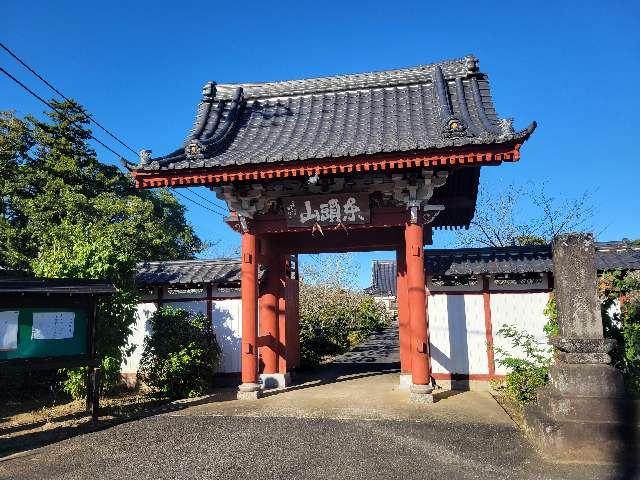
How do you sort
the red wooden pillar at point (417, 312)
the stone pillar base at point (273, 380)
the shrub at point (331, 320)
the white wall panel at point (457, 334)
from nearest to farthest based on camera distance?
1. the red wooden pillar at point (417, 312)
2. the white wall panel at point (457, 334)
3. the stone pillar base at point (273, 380)
4. the shrub at point (331, 320)

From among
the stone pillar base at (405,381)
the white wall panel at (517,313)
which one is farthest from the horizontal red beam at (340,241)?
the stone pillar base at (405,381)

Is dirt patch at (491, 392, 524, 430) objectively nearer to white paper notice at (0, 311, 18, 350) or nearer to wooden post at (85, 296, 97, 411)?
wooden post at (85, 296, 97, 411)

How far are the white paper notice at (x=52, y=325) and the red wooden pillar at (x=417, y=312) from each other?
6.34 m

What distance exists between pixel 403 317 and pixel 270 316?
11.0 ft

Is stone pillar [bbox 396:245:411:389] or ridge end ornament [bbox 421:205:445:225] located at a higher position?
ridge end ornament [bbox 421:205:445:225]

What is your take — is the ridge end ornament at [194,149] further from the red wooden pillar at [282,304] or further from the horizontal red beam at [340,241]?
the red wooden pillar at [282,304]

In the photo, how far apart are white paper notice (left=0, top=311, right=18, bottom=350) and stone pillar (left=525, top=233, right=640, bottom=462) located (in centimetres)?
795

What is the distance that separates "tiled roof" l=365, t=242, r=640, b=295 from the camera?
406 inches

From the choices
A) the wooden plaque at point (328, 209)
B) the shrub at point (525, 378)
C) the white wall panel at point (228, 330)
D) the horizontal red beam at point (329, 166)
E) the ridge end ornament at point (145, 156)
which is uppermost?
the ridge end ornament at point (145, 156)

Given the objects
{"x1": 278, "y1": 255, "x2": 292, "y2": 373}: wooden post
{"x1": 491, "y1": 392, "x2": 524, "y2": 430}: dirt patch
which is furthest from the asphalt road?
{"x1": 278, "y1": 255, "x2": 292, "y2": 373}: wooden post

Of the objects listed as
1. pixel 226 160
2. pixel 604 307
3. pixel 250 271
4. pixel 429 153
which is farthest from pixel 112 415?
pixel 604 307

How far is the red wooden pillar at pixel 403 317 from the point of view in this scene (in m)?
10.8

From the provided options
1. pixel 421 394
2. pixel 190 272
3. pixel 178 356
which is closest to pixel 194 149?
pixel 190 272

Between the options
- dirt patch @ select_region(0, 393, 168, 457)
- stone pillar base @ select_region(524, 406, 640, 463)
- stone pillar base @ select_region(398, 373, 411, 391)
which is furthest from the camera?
stone pillar base @ select_region(398, 373, 411, 391)
